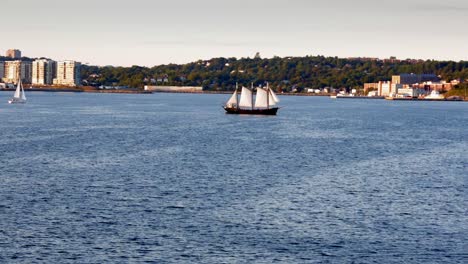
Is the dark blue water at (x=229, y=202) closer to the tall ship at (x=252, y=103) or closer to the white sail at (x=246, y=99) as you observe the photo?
the tall ship at (x=252, y=103)

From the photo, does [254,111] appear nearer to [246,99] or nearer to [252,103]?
[252,103]

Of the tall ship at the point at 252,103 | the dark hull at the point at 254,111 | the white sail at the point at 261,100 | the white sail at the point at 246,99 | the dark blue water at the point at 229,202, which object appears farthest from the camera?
the white sail at the point at 261,100

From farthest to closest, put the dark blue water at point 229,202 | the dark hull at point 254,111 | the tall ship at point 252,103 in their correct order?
the tall ship at point 252,103 → the dark hull at point 254,111 → the dark blue water at point 229,202

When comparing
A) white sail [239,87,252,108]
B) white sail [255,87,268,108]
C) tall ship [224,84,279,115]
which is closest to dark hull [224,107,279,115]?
tall ship [224,84,279,115]

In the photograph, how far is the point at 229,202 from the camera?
41.2 metres

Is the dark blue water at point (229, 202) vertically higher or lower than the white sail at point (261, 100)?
lower

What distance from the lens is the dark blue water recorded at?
104 feet

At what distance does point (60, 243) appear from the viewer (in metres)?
32.2

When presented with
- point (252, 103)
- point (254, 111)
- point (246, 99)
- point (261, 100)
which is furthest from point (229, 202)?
point (261, 100)

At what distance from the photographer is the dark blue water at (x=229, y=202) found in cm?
3183

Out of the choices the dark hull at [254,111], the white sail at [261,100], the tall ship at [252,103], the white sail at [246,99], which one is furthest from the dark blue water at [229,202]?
the white sail at [261,100]

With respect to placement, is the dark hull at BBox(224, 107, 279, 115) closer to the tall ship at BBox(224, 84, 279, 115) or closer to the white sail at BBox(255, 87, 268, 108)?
the tall ship at BBox(224, 84, 279, 115)

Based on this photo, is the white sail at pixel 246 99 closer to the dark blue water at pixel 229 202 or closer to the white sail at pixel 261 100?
the white sail at pixel 261 100

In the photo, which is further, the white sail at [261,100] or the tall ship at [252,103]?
the white sail at [261,100]
